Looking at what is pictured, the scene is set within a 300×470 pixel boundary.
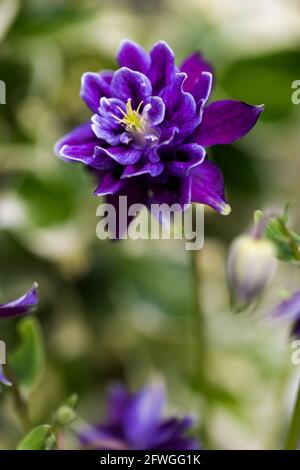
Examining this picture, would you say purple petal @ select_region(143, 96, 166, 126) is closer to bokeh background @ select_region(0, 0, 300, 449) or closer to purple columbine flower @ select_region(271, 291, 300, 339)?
purple columbine flower @ select_region(271, 291, 300, 339)

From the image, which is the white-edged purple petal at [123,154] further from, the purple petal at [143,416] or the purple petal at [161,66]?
the purple petal at [143,416]

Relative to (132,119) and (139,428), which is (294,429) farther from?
(132,119)

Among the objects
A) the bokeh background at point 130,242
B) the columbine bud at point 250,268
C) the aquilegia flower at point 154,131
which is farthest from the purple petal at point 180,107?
the bokeh background at point 130,242

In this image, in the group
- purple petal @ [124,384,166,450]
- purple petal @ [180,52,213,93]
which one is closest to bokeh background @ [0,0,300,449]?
purple petal @ [124,384,166,450]

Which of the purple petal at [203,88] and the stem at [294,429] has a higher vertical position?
the purple petal at [203,88]

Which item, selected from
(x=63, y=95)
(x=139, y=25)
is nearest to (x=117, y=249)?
(x=63, y=95)
